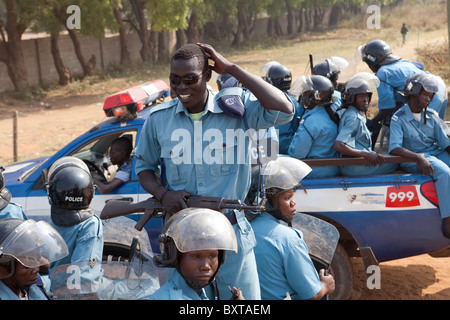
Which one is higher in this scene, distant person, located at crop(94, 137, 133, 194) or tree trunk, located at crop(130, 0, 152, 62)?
tree trunk, located at crop(130, 0, 152, 62)

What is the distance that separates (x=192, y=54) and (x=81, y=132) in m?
12.5

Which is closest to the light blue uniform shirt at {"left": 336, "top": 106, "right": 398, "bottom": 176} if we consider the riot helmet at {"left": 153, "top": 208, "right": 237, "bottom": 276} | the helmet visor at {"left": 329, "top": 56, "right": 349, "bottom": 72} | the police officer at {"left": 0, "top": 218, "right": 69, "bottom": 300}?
the helmet visor at {"left": 329, "top": 56, "right": 349, "bottom": 72}

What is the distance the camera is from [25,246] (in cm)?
290

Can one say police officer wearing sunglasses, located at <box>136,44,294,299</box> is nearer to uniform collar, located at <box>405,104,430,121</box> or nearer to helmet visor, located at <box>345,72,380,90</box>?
helmet visor, located at <box>345,72,380,90</box>

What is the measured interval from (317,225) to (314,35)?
4090cm

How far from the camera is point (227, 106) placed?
127 inches

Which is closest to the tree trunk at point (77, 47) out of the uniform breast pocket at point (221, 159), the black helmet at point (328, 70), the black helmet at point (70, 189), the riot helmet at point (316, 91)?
the black helmet at point (328, 70)

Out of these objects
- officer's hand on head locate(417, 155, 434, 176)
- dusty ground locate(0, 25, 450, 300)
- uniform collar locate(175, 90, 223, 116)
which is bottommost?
dusty ground locate(0, 25, 450, 300)

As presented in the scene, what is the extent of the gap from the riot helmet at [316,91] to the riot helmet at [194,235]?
2962 mm

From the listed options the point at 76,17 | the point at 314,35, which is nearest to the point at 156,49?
the point at 76,17

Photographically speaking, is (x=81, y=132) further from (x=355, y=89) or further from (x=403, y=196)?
(x=403, y=196)

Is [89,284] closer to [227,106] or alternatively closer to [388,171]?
[227,106]

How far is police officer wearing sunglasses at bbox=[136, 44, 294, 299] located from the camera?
3.15 meters

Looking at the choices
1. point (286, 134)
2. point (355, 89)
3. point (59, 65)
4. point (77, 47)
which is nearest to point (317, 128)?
point (355, 89)
